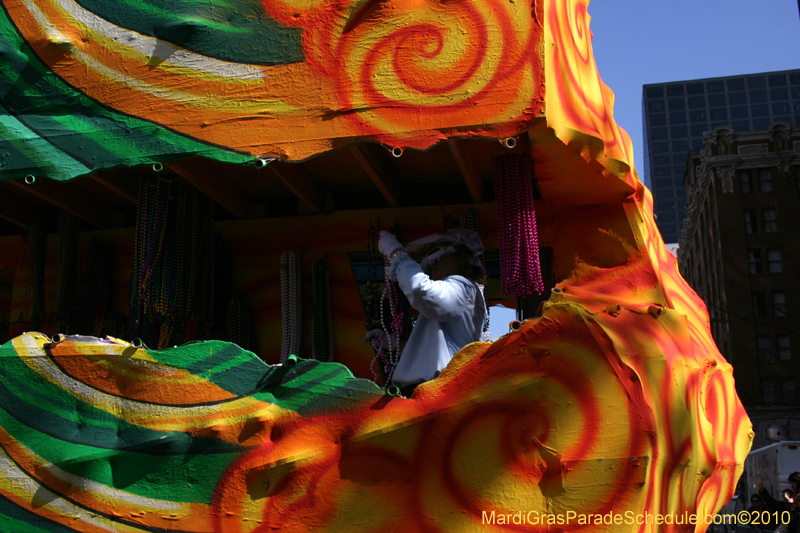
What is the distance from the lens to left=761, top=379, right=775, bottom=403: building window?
39500 mm

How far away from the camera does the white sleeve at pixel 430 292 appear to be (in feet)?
13.8

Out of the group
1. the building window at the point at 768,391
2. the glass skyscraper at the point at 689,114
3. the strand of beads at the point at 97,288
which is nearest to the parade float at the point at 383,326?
the strand of beads at the point at 97,288

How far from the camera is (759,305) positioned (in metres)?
40.5

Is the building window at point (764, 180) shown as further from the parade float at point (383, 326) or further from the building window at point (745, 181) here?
the parade float at point (383, 326)

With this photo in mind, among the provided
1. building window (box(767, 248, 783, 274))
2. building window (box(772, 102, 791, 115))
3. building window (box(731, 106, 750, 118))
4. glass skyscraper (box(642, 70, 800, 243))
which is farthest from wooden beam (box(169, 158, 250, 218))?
building window (box(731, 106, 750, 118))

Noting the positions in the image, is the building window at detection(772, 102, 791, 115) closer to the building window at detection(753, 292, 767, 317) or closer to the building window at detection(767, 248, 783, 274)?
the building window at detection(767, 248, 783, 274)

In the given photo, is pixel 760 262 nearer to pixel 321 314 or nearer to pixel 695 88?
pixel 321 314

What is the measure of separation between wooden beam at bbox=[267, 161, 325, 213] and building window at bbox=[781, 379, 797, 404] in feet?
130

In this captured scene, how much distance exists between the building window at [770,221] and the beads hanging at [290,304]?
40351 millimetres

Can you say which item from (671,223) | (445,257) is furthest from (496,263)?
(671,223)

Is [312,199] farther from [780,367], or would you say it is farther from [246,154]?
[780,367]

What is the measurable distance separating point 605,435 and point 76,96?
11.3ft

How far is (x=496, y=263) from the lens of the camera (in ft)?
19.4

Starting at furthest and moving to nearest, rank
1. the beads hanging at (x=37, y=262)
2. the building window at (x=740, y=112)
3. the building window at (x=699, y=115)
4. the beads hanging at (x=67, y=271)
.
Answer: the building window at (x=699, y=115), the building window at (x=740, y=112), the beads hanging at (x=37, y=262), the beads hanging at (x=67, y=271)
